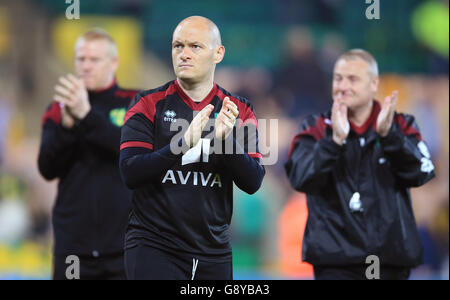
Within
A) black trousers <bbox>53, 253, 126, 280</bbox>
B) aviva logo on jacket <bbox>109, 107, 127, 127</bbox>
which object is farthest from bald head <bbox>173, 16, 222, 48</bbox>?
black trousers <bbox>53, 253, 126, 280</bbox>

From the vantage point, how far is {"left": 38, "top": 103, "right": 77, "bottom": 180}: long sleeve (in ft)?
14.4

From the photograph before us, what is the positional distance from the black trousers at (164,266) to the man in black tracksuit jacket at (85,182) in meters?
1.17

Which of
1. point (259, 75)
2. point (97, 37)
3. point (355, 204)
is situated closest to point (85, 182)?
point (97, 37)

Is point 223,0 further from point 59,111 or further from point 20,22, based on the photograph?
point 59,111

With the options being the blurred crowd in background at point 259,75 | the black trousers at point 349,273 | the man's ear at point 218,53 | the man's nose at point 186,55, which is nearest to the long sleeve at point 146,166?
the man's nose at point 186,55

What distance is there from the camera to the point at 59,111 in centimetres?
459

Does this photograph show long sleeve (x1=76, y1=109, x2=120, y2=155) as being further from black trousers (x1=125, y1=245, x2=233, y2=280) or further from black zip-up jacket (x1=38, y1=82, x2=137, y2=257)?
black trousers (x1=125, y1=245, x2=233, y2=280)

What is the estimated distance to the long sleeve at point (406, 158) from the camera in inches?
160

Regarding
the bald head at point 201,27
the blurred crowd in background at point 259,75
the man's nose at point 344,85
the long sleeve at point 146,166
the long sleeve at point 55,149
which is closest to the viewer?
the long sleeve at point 146,166

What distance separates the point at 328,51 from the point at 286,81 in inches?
35.9

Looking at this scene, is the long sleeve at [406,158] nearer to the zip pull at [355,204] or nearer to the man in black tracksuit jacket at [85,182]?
the zip pull at [355,204]

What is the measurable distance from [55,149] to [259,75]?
5.66 meters

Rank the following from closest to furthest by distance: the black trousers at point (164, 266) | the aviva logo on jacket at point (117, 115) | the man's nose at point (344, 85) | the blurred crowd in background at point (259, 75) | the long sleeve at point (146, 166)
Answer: the long sleeve at point (146, 166) → the black trousers at point (164, 266) → the man's nose at point (344, 85) → the aviva logo on jacket at point (117, 115) → the blurred crowd in background at point (259, 75)
